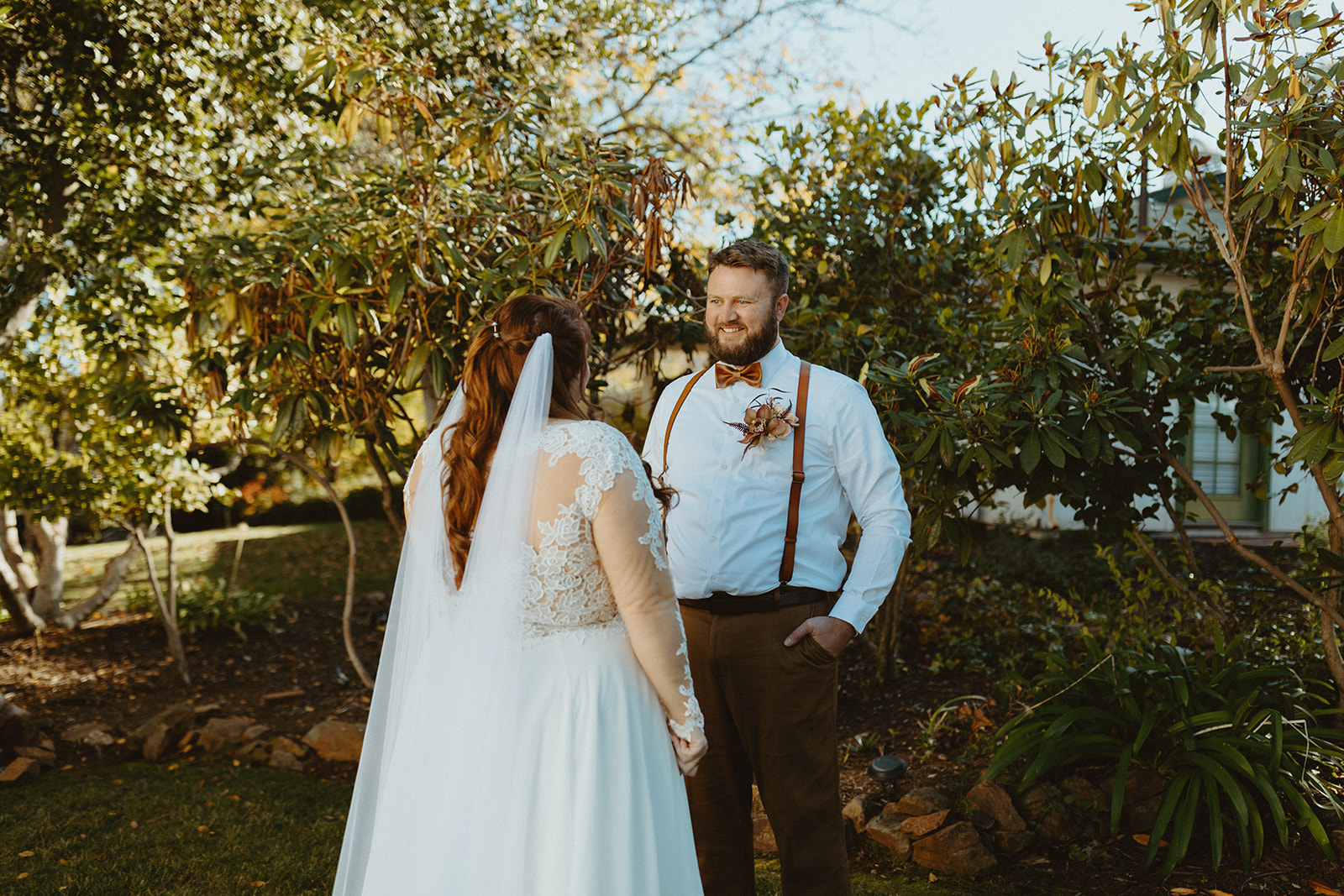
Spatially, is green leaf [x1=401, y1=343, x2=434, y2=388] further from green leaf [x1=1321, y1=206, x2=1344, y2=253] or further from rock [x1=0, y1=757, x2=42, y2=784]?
green leaf [x1=1321, y1=206, x2=1344, y2=253]

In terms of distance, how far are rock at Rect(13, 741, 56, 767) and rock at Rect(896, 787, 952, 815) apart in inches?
167

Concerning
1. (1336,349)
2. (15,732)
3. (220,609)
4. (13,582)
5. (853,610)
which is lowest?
(15,732)

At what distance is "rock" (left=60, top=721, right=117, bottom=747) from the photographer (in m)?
4.95

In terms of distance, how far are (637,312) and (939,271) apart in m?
1.65

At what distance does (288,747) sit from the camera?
486 cm

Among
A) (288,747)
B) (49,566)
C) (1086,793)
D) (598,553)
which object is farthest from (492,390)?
(49,566)

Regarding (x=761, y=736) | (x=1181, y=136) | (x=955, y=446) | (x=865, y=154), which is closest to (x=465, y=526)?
(x=761, y=736)

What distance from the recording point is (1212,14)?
3.00 meters

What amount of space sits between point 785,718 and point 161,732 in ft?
13.1

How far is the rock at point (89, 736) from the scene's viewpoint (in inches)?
195

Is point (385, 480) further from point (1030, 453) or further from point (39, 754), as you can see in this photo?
point (1030, 453)

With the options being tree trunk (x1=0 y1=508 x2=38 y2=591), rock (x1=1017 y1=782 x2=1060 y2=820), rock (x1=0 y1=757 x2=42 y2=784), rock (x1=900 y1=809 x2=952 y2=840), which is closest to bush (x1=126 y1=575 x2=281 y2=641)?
tree trunk (x1=0 y1=508 x2=38 y2=591)

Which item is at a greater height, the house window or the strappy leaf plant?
the house window

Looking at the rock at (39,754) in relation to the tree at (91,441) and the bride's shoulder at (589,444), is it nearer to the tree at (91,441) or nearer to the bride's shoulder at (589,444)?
the tree at (91,441)
